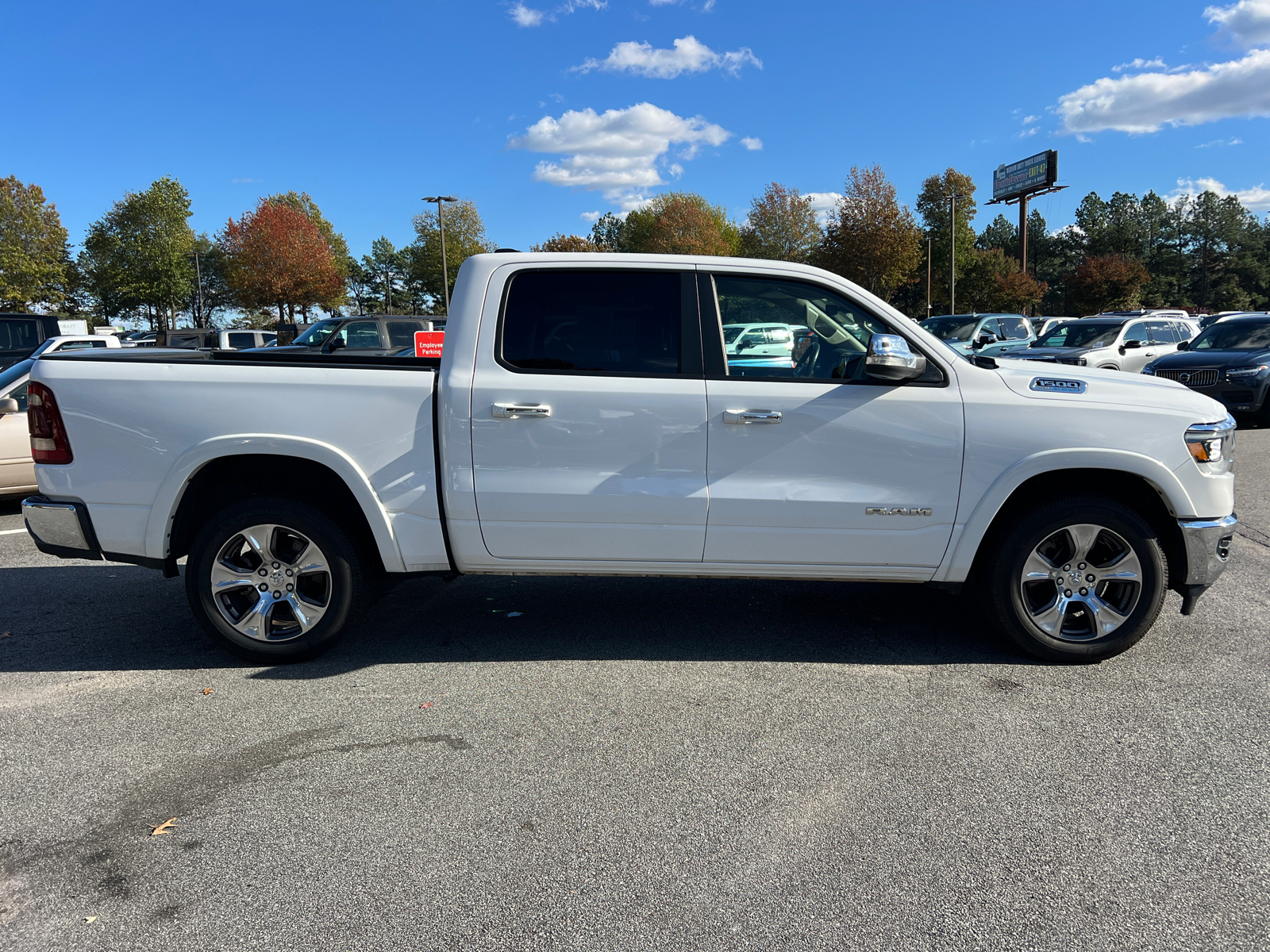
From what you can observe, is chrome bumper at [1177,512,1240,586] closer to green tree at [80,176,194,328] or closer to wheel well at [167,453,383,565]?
wheel well at [167,453,383,565]

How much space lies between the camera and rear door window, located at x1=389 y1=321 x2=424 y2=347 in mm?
15906

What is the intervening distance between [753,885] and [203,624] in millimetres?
3068

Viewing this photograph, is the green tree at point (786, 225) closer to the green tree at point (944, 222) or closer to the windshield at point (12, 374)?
the green tree at point (944, 222)

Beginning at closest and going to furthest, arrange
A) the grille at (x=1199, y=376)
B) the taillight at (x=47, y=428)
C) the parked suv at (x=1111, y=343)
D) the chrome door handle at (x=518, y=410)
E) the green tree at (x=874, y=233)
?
the chrome door handle at (x=518, y=410)
the taillight at (x=47, y=428)
the grille at (x=1199, y=376)
the parked suv at (x=1111, y=343)
the green tree at (x=874, y=233)

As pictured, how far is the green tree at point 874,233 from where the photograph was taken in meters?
46.1

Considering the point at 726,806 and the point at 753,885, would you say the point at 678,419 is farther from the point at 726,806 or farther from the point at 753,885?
the point at 753,885

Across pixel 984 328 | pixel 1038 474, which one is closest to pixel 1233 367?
pixel 984 328

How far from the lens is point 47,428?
166 inches

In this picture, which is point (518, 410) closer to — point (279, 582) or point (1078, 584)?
point (279, 582)

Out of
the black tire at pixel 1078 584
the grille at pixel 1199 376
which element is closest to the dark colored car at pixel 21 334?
the black tire at pixel 1078 584

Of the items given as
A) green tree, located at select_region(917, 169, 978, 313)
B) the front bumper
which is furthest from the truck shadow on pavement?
green tree, located at select_region(917, 169, 978, 313)

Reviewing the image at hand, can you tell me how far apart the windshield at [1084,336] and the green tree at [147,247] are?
189ft

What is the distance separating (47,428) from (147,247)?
208ft

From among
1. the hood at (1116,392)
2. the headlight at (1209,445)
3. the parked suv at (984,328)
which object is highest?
the parked suv at (984,328)
